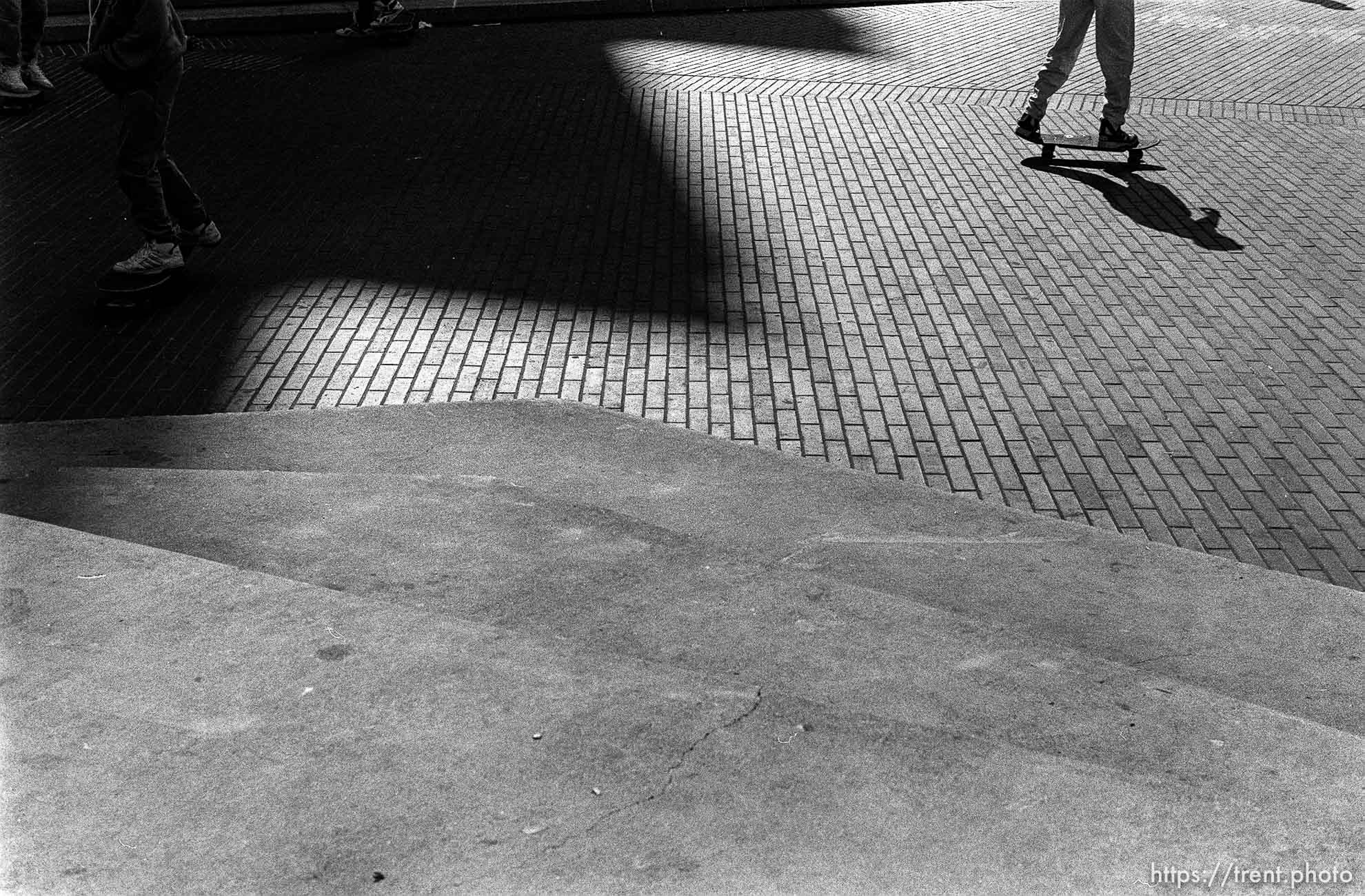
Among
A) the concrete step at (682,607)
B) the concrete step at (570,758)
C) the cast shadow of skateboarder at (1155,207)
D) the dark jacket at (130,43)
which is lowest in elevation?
the cast shadow of skateboarder at (1155,207)

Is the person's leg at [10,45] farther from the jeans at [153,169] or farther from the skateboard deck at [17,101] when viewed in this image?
the jeans at [153,169]

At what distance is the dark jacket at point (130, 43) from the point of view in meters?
6.41

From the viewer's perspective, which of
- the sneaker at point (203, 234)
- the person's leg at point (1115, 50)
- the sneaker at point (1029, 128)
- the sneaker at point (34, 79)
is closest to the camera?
the sneaker at point (203, 234)

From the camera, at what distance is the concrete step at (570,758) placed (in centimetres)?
235

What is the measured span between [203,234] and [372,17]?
22.3 ft

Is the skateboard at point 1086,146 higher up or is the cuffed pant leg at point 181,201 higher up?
the cuffed pant leg at point 181,201

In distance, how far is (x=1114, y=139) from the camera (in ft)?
31.7

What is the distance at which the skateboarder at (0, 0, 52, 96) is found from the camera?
1068 centimetres

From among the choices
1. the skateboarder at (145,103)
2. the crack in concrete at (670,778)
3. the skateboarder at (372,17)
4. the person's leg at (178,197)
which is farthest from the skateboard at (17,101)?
the crack in concrete at (670,778)

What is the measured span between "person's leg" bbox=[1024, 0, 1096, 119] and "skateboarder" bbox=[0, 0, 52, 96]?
8.01 meters

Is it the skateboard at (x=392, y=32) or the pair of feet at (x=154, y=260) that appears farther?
the skateboard at (x=392, y=32)

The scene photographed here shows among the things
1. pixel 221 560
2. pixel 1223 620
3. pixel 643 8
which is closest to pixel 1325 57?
pixel 643 8

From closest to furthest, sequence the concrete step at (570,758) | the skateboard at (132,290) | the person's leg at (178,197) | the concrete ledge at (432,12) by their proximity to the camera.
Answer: the concrete step at (570,758)
the skateboard at (132,290)
the person's leg at (178,197)
the concrete ledge at (432,12)

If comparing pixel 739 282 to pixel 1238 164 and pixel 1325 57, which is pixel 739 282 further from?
pixel 1325 57
